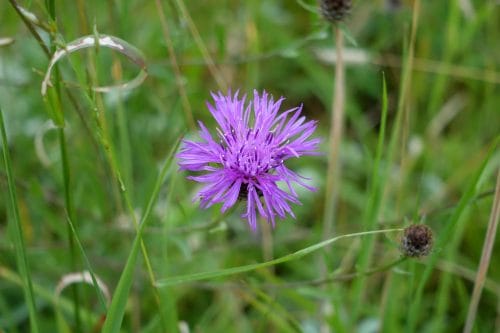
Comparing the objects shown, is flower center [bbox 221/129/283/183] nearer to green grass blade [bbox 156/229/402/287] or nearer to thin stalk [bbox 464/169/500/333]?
green grass blade [bbox 156/229/402/287]

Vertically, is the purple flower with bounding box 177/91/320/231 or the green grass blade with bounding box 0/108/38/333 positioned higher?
the purple flower with bounding box 177/91/320/231

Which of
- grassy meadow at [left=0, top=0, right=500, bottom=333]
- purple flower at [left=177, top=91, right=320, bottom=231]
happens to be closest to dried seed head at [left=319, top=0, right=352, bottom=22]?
grassy meadow at [left=0, top=0, right=500, bottom=333]

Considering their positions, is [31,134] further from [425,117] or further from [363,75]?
[425,117]

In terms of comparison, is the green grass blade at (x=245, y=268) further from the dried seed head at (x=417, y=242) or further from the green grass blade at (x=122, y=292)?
the dried seed head at (x=417, y=242)

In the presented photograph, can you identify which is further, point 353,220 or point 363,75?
point 363,75

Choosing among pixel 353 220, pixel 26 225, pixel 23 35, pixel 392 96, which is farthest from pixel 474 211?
pixel 23 35
